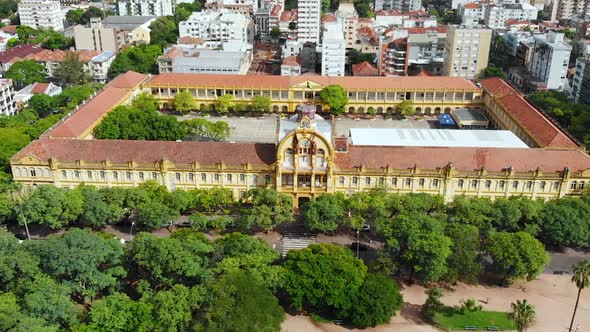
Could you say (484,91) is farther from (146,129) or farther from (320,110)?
(146,129)

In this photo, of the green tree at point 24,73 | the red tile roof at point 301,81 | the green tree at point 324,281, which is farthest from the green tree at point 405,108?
the green tree at point 24,73

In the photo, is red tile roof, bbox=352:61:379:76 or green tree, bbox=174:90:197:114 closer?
green tree, bbox=174:90:197:114

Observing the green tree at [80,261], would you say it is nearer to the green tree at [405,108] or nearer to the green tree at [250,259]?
the green tree at [250,259]

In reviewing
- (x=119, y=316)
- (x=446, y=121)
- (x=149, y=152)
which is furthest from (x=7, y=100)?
(x=446, y=121)

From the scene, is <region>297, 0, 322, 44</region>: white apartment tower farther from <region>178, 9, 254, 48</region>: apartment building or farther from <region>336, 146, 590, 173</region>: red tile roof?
<region>336, 146, 590, 173</region>: red tile roof

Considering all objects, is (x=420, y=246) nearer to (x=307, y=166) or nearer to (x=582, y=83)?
(x=307, y=166)

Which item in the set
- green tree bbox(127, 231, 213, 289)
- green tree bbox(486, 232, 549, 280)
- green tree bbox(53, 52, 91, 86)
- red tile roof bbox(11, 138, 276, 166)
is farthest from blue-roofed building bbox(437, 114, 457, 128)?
green tree bbox(53, 52, 91, 86)
